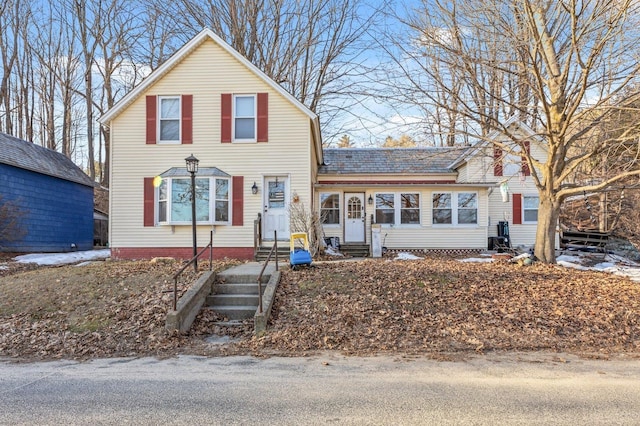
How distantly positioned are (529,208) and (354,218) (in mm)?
8284

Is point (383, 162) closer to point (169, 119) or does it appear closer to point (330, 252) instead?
point (330, 252)

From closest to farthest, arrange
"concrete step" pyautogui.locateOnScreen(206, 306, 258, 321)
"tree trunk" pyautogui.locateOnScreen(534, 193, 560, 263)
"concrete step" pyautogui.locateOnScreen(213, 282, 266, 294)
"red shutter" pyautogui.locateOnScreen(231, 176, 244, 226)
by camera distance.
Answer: "concrete step" pyautogui.locateOnScreen(206, 306, 258, 321) < "concrete step" pyautogui.locateOnScreen(213, 282, 266, 294) < "tree trunk" pyautogui.locateOnScreen(534, 193, 560, 263) < "red shutter" pyautogui.locateOnScreen(231, 176, 244, 226)

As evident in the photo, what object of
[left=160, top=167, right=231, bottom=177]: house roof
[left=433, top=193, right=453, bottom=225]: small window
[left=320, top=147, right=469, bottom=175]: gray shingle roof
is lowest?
[left=433, top=193, right=453, bottom=225]: small window

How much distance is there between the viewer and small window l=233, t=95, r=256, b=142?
Answer: 13352mm

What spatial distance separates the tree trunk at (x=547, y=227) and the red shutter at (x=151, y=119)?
12110 millimetres

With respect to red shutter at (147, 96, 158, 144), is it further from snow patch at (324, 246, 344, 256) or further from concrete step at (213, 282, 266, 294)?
concrete step at (213, 282, 266, 294)

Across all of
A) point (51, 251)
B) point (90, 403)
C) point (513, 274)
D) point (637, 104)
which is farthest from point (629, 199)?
point (51, 251)

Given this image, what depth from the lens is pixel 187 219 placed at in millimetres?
13047

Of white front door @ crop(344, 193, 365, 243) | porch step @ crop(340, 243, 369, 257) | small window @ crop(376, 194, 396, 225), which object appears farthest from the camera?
small window @ crop(376, 194, 396, 225)

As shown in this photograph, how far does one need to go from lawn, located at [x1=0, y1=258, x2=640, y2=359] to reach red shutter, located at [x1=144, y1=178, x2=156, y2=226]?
450 centimetres

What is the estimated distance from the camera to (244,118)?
43.9 feet

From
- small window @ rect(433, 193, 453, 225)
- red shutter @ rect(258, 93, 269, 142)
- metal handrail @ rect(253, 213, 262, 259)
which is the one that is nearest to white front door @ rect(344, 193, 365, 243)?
small window @ rect(433, 193, 453, 225)

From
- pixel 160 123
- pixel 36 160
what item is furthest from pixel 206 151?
pixel 36 160

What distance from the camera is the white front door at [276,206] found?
13.3m
